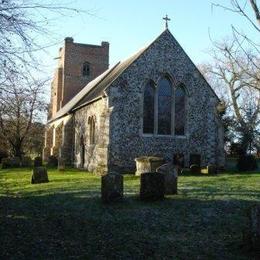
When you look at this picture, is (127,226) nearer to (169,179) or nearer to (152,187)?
(152,187)

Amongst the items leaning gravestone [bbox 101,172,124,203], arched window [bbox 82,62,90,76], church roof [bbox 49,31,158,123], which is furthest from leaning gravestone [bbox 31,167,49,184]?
arched window [bbox 82,62,90,76]

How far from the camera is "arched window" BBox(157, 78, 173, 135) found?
86.2 feet

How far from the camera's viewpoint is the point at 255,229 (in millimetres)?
8031

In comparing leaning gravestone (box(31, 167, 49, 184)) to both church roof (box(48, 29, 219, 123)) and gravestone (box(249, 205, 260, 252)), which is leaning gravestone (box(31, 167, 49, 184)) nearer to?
church roof (box(48, 29, 219, 123))

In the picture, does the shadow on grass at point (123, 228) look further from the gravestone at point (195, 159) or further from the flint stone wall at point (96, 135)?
the gravestone at point (195, 159)

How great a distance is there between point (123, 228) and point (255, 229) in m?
2.97

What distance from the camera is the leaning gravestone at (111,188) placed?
1287 cm

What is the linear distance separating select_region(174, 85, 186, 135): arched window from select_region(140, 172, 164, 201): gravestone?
13.7 meters

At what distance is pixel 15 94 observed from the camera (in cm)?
1005

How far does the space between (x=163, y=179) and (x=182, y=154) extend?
1331cm

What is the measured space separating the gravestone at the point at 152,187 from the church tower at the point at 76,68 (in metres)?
34.1

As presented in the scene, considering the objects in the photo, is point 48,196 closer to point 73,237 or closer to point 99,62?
point 73,237

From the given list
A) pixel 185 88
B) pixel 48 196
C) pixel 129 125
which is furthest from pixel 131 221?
pixel 185 88

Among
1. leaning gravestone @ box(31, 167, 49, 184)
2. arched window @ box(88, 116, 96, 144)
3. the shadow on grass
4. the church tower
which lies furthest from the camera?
the church tower
